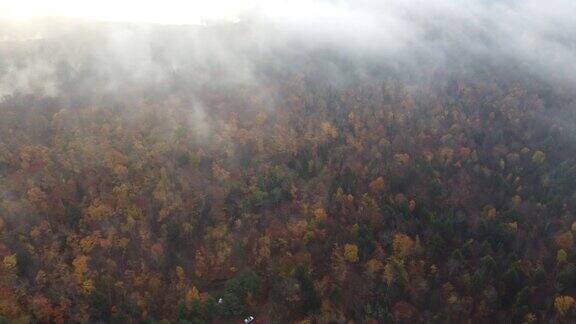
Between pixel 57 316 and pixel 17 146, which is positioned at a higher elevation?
pixel 17 146

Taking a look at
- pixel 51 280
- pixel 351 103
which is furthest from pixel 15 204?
pixel 351 103

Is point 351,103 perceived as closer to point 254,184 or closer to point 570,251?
point 254,184

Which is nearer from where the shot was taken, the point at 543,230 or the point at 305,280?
the point at 305,280

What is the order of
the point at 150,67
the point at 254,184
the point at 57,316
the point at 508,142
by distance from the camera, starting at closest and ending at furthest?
1. the point at 57,316
2. the point at 254,184
3. the point at 508,142
4. the point at 150,67

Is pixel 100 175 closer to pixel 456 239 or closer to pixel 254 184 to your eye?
Answer: pixel 254 184

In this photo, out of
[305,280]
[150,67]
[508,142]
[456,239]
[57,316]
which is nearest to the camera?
[57,316]

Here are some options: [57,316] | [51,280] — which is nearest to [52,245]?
[51,280]
